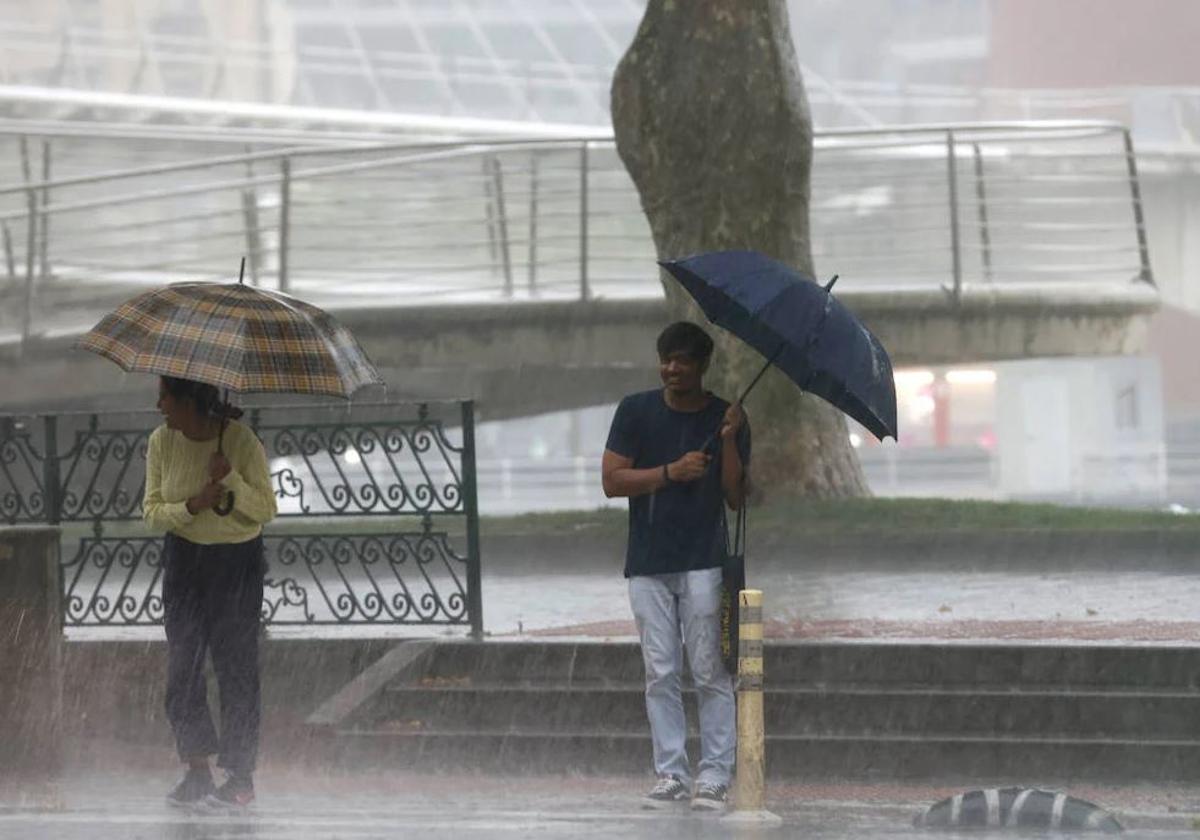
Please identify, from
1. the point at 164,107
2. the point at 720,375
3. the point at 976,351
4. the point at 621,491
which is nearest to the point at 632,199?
the point at 976,351

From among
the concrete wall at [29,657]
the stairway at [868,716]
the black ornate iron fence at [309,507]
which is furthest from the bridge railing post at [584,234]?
the concrete wall at [29,657]

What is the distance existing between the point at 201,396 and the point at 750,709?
2236 mm

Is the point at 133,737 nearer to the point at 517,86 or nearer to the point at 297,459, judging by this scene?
the point at 297,459

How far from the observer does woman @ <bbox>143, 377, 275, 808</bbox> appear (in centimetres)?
832

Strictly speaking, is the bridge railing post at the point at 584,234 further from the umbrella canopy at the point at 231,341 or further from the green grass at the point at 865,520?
the umbrella canopy at the point at 231,341

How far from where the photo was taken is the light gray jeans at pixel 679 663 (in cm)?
813

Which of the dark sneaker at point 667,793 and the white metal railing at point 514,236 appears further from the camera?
the white metal railing at point 514,236

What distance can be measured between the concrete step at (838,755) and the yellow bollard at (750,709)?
1.81 metres

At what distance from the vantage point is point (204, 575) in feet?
27.4

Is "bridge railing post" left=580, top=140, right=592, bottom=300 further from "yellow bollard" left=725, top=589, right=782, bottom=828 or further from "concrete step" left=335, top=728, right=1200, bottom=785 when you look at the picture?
"yellow bollard" left=725, top=589, right=782, bottom=828

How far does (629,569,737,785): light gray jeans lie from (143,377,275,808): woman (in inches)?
55.6

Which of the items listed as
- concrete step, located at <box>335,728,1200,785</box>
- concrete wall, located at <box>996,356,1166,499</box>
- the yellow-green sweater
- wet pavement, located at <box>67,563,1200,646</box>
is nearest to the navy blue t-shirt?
the yellow-green sweater

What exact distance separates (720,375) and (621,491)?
924 centimetres

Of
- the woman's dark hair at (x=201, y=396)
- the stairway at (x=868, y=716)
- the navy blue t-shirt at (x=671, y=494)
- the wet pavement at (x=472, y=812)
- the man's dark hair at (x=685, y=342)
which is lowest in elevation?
the wet pavement at (x=472, y=812)
